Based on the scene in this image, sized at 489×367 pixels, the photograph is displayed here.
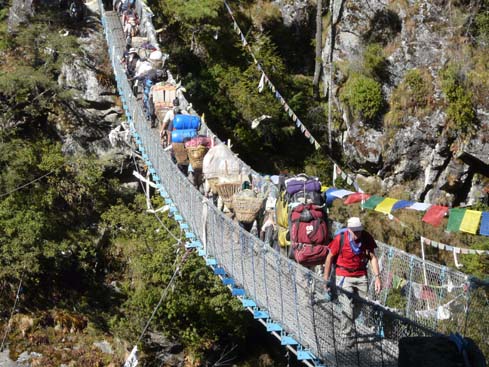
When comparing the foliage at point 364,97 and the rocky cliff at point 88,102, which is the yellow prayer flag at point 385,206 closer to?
the foliage at point 364,97

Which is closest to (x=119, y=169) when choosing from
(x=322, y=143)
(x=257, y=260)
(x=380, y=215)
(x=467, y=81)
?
(x=322, y=143)

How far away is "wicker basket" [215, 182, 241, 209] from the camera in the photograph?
22.2 ft

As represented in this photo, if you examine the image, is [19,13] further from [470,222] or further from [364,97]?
[470,222]

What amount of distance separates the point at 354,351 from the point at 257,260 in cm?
133

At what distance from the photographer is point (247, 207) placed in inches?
246

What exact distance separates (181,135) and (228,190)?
1258mm

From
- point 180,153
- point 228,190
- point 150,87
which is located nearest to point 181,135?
point 180,153

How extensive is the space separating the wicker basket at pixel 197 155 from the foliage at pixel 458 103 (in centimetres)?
834

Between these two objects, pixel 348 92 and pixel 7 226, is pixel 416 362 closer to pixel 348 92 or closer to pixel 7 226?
pixel 7 226

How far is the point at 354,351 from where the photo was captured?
15.5ft

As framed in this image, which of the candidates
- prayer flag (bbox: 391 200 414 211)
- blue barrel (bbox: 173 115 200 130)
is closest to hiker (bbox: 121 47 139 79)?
blue barrel (bbox: 173 115 200 130)

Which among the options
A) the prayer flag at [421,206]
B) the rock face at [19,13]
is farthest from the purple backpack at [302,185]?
the rock face at [19,13]

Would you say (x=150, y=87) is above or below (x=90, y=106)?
above

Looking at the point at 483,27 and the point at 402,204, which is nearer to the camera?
the point at 402,204
